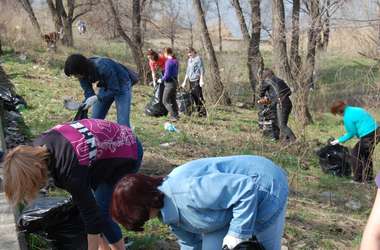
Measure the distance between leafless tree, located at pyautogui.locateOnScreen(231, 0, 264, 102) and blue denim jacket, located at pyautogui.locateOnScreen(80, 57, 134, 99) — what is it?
11462 mm

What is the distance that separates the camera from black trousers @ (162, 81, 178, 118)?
10.8 m

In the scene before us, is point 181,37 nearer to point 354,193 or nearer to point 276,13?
point 276,13

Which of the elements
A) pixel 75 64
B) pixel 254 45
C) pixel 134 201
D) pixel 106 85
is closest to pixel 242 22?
pixel 254 45

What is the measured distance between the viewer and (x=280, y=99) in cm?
985

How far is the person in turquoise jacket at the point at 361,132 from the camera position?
7.69m

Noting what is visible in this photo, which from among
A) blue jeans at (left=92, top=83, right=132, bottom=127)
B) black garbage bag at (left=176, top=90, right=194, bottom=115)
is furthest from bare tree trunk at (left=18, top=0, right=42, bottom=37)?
blue jeans at (left=92, top=83, right=132, bottom=127)

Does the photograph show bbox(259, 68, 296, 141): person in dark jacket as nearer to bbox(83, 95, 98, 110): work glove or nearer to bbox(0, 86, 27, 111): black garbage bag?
bbox(0, 86, 27, 111): black garbage bag

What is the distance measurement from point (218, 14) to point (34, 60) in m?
10.1

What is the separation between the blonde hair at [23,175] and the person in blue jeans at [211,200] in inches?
18.1

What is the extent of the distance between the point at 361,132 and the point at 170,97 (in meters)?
4.14

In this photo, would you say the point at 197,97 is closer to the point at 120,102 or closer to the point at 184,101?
the point at 184,101

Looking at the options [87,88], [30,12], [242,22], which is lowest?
[87,88]

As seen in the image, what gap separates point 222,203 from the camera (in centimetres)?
258

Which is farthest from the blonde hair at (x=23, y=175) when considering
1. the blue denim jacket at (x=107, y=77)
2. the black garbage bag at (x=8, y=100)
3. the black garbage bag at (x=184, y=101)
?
the black garbage bag at (x=184, y=101)
